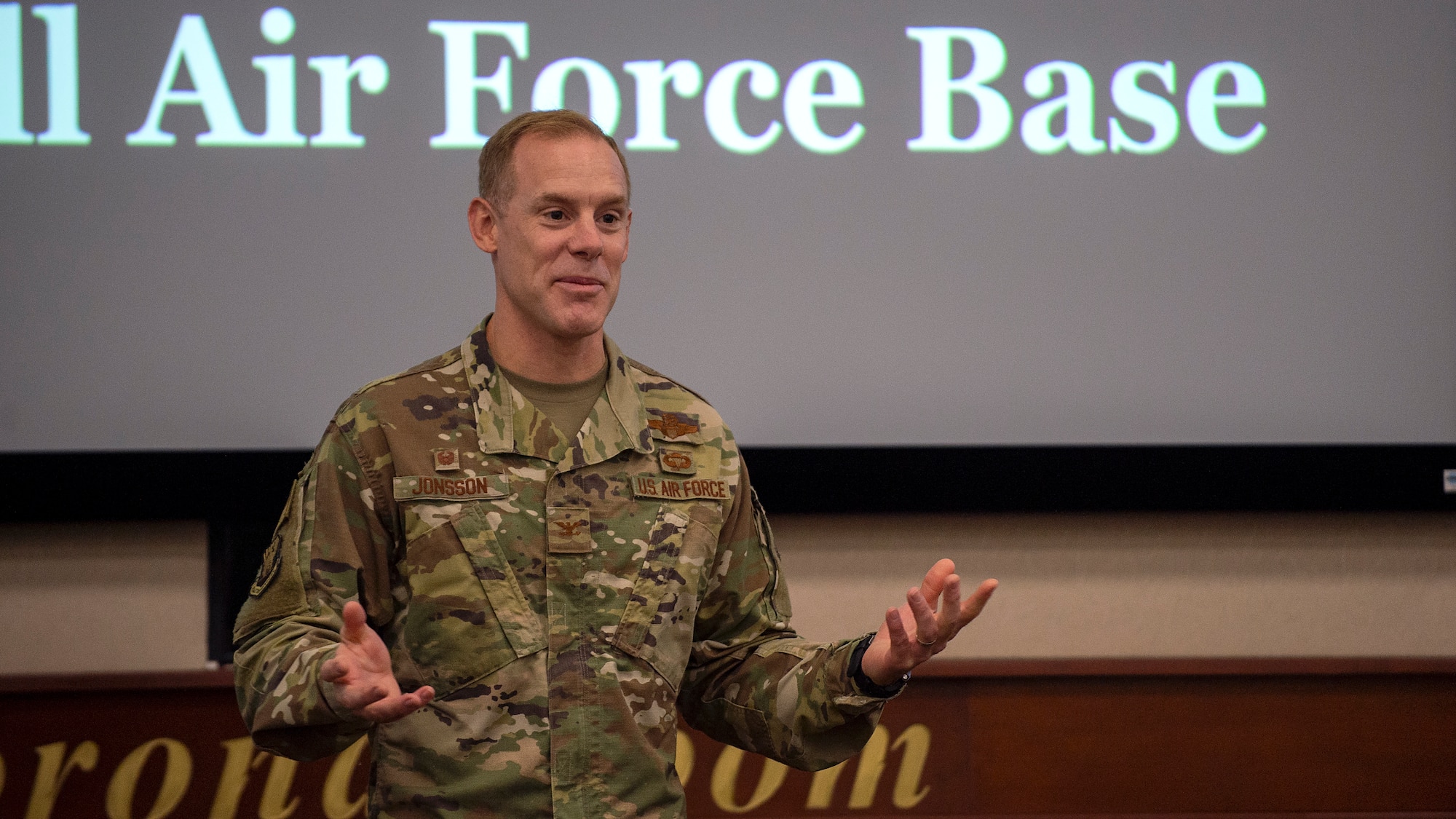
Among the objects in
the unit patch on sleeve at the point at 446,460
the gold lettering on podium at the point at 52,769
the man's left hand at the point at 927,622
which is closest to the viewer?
the man's left hand at the point at 927,622

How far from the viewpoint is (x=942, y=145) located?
2730 millimetres

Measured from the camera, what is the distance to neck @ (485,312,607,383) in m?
1.47

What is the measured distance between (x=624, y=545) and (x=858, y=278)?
56.3 inches

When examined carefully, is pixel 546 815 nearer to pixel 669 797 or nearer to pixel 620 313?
pixel 669 797

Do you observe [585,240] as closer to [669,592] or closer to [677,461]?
[677,461]

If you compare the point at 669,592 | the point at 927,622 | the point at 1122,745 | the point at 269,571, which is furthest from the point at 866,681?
the point at 1122,745

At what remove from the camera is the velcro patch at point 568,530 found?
1.40 meters

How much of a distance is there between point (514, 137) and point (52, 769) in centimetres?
179

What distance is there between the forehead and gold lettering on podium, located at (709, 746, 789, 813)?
1.46 metres

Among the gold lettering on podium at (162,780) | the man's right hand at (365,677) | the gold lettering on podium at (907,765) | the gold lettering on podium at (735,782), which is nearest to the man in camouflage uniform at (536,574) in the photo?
the man's right hand at (365,677)

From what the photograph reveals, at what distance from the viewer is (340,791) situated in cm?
242

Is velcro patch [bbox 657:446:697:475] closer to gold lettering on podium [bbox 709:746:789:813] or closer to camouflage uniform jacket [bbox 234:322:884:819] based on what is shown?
camouflage uniform jacket [bbox 234:322:884:819]

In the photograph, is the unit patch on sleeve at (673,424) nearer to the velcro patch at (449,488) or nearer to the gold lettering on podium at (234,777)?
the velcro patch at (449,488)

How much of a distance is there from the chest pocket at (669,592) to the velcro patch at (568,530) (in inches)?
3.0
